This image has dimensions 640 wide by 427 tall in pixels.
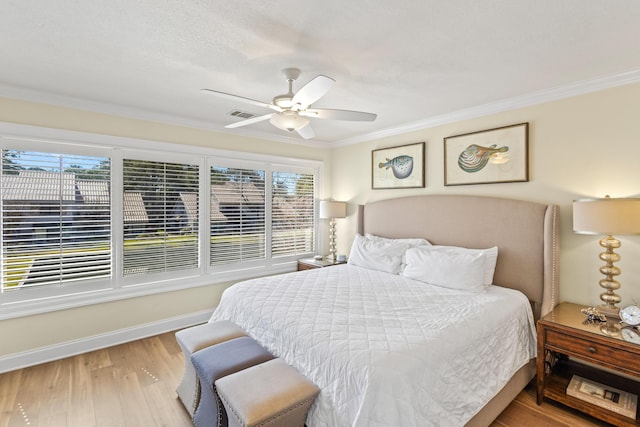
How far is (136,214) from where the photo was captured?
3420 millimetres

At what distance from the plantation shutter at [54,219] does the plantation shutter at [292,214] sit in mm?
2067

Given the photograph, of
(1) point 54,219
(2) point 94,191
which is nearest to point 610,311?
(2) point 94,191

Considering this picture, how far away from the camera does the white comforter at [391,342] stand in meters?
1.50

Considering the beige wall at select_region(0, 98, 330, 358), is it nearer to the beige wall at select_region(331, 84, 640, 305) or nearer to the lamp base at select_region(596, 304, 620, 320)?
the beige wall at select_region(331, 84, 640, 305)

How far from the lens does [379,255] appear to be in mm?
3605

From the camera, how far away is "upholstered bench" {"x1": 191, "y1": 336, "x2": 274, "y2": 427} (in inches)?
71.5

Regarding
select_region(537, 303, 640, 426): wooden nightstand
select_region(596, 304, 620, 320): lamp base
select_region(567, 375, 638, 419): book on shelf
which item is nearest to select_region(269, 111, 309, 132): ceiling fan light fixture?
select_region(537, 303, 640, 426): wooden nightstand

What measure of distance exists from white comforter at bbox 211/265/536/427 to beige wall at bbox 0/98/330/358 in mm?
1316

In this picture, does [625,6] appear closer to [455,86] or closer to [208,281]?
[455,86]

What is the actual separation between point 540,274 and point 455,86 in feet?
Result: 6.01

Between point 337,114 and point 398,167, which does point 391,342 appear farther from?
point 398,167

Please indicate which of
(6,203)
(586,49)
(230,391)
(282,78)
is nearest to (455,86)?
(586,49)

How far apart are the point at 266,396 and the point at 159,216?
107 inches

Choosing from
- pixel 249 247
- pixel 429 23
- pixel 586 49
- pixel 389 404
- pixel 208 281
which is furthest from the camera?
pixel 249 247
